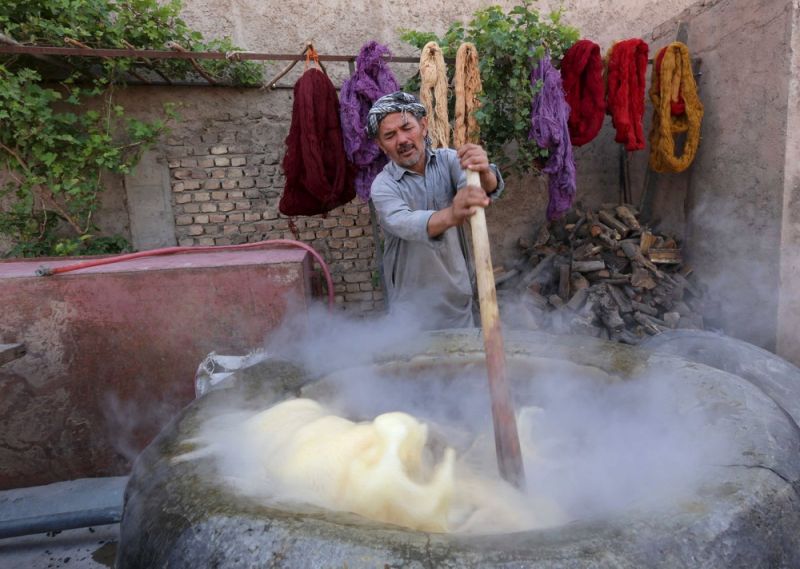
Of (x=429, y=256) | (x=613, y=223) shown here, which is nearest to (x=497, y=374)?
(x=429, y=256)

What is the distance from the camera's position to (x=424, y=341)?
2.01 m

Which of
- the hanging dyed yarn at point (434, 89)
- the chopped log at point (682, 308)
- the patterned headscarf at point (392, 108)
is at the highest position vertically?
the hanging dyed yarn at point (434, 89)

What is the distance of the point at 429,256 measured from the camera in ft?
8.82

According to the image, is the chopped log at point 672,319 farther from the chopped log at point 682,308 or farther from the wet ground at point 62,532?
the wet ground at point 62,532

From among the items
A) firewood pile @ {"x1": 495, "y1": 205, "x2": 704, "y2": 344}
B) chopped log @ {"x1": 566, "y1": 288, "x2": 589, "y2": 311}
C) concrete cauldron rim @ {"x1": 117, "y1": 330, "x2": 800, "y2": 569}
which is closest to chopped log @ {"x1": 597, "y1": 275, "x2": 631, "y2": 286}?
firewood pile @ {"x1": 495, "y1": 205, "x2": 704, "y2": 344}

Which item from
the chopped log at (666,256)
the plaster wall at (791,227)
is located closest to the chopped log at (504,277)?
the chopped log at (666,256)

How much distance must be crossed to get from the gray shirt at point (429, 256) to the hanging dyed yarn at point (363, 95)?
3.25 ft

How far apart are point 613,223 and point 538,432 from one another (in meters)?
3.66

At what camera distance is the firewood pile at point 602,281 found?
4.16 metres

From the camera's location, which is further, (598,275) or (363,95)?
(598,275)

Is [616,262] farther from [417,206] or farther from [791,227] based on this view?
[417,206]

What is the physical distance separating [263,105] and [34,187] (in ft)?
6.86

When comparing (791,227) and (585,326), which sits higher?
(791,227)

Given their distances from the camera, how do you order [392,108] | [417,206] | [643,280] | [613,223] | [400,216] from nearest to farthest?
[400,216] < [392,108] < [417,206] < [643,280] < [613,223]
